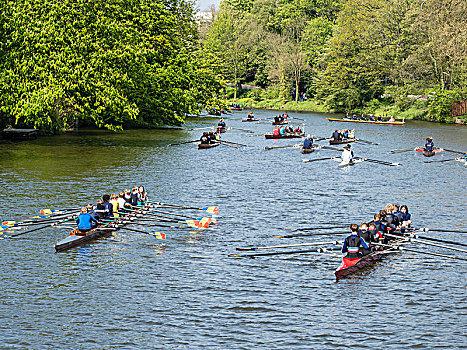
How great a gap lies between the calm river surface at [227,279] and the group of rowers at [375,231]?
42.5 inches

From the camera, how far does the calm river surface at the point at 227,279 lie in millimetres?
20344

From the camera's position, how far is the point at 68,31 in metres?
62.8

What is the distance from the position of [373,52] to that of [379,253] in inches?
4214

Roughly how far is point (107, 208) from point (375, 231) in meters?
14.1

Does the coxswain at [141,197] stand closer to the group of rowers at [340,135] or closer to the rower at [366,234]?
the rower at [366,234]

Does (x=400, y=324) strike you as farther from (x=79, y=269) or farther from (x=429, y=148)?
(x=429, y=148)

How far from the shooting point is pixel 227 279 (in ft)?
83.5

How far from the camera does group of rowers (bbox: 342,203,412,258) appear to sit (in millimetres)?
25922

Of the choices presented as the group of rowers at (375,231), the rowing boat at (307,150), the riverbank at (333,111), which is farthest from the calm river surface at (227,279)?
the riverbank at (333,111)

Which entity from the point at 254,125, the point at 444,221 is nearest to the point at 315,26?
the point at 254,125

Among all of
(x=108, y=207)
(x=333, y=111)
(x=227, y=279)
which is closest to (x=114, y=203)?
(x=108, y=207)

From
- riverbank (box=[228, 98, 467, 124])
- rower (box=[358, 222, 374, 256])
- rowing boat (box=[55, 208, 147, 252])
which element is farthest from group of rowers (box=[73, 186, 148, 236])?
riverbank (box=[228, 98, 467, 124])

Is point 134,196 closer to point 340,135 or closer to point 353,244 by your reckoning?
point 353,244

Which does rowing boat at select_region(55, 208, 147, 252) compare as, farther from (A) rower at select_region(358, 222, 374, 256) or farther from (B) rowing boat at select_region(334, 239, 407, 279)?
(A) rower at select_region(358, 222, 374, 256)
